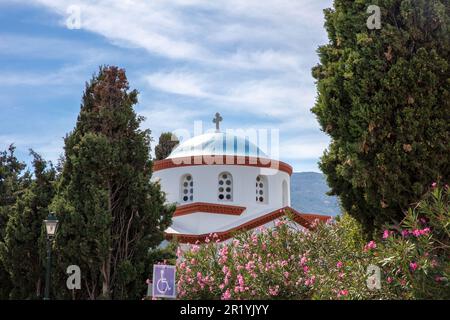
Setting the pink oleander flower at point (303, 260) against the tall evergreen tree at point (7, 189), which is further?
the tall evergreen tree at point (7, 189)

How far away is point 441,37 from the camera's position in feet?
37.0

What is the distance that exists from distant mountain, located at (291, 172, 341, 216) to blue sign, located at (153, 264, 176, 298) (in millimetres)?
117204

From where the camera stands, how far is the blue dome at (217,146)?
79.3ft

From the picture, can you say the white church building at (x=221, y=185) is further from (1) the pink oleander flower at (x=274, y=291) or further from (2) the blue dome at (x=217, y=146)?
(1) the pink oleander flower at (x=274, y=291)

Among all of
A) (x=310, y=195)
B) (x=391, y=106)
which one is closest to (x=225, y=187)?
(x=391, y=106)

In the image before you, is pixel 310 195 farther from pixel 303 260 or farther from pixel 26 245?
pixel 303 260

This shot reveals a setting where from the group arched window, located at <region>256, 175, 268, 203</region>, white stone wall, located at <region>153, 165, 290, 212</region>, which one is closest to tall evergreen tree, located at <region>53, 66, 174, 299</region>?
white stone wall, located at <region>153, 165, 290, 212</region>

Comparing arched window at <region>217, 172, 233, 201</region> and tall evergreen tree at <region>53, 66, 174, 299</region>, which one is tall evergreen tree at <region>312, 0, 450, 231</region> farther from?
arched window at <region>217, 172, 233, 201</region>

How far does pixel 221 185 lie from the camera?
23672 millimetres

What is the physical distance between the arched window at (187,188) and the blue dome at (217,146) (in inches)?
38.3

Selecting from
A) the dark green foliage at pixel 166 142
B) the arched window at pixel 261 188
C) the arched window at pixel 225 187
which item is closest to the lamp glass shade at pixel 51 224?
the arched window at pixel 225 187

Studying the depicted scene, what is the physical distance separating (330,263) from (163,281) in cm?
315

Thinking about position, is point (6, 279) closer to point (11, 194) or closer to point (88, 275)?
point (11, 194)
